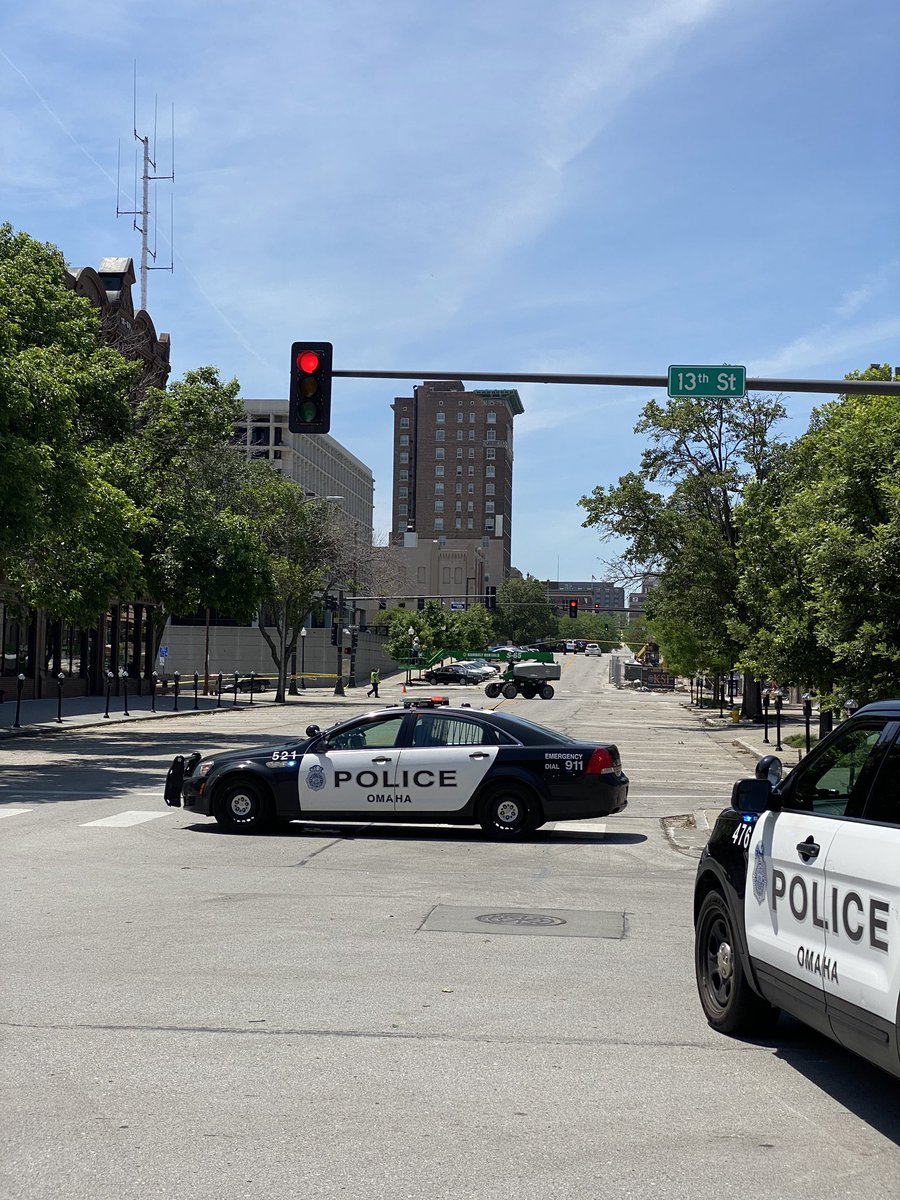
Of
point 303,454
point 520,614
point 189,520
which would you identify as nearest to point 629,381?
point 189,520

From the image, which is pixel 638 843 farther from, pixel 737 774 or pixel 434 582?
pixel 434 582

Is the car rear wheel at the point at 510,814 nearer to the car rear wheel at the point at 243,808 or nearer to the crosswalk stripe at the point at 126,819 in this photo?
the car rear wheel at the point at 243,808

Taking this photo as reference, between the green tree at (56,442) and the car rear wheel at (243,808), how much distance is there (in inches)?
355

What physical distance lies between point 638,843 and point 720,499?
1436 inches

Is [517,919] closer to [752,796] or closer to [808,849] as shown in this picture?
[752,796]

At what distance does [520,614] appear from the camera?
18888cm

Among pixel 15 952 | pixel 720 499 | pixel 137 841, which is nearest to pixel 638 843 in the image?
pixel 137 841

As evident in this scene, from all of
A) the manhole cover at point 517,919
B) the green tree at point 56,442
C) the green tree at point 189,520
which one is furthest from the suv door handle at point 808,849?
the green tree at point 189,520

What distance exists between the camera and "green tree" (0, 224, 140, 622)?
21875 millimetres

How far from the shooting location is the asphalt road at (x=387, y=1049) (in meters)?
4.69

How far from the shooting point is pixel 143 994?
7.22 metres

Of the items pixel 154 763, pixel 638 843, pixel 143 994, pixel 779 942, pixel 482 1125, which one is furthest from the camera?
pixel 154 763

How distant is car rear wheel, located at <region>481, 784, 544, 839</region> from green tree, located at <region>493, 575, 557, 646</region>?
168463 mm

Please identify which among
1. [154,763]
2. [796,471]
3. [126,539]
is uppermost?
[796,471]
